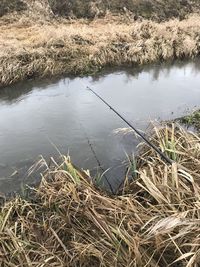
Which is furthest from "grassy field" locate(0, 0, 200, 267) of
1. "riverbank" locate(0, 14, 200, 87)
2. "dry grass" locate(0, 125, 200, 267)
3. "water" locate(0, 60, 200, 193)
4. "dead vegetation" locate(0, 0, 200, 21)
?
"dead vegetation" locate(0, 0, 200, 21)

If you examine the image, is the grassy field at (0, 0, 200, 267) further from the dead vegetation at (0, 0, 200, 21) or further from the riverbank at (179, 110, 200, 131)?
the dead vegetation at (0, 0, 200, 21)

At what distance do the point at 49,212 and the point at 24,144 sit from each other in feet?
7.98

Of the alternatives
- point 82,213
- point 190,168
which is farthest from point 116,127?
point 82,213

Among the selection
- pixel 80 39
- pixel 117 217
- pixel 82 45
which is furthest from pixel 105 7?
pixel 117 217

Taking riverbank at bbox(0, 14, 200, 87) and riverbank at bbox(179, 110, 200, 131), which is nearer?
riverbank at bbox(179, 110, 200, 131)

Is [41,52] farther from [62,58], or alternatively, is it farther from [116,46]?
[116,46]

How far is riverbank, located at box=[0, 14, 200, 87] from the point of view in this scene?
31.3ft

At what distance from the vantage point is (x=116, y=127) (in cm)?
699

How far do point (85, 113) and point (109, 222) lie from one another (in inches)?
157

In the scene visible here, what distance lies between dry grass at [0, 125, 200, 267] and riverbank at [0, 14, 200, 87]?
205 inches

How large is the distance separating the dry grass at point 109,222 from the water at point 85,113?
1.00m

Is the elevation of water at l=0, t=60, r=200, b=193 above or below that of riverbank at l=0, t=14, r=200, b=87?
below

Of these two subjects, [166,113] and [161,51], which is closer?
[166,113]

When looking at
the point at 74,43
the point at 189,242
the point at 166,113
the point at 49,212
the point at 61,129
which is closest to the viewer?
the point at 189,242
